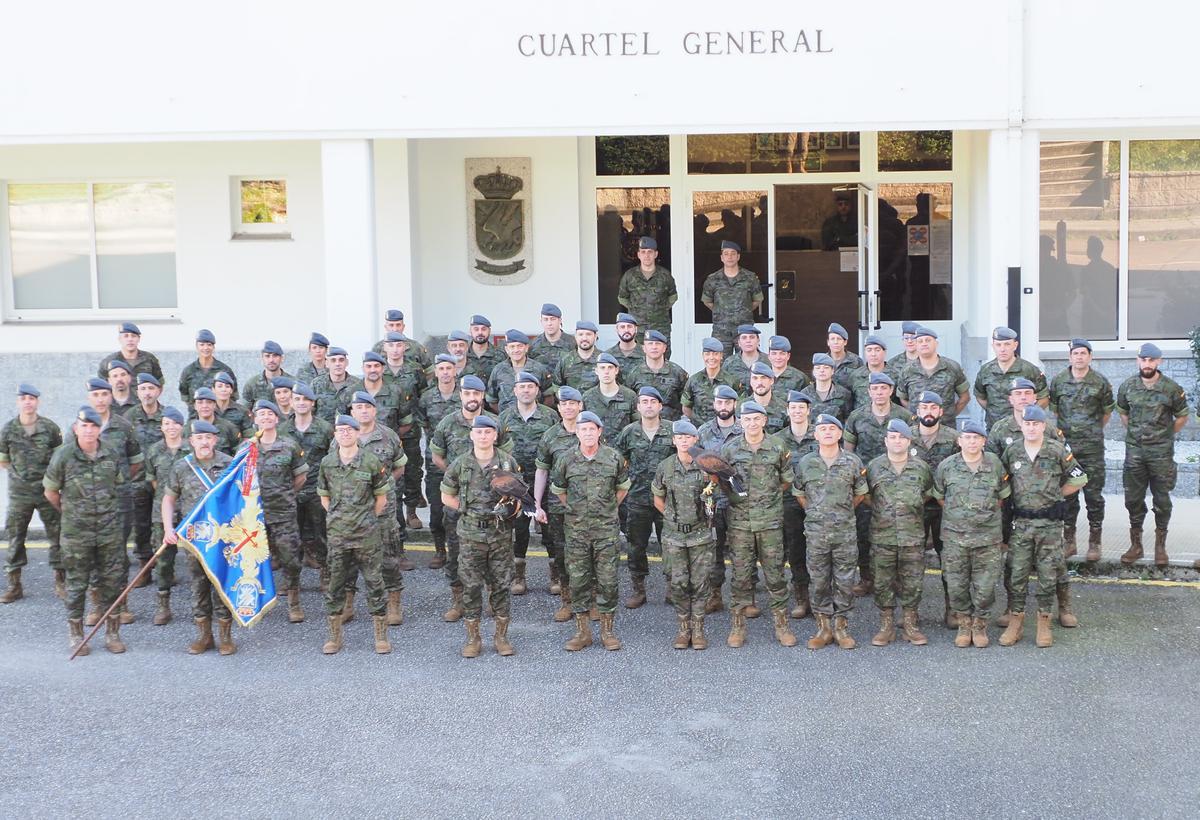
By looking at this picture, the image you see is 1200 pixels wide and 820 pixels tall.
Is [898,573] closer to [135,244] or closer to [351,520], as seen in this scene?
[351,520]

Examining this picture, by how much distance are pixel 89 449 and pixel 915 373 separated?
6740 mm

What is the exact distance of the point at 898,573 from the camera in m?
10.0

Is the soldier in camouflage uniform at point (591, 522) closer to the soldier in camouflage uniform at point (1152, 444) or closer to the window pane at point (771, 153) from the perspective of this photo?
the soldier in camouflage uniform at point (1152, 444)

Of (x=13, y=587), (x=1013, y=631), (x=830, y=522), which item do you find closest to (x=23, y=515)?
(x=13, y=587)

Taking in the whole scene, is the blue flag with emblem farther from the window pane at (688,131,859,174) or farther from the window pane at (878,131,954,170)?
the window pane at (878,131,954,170)

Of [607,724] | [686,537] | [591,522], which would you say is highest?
[591,522]

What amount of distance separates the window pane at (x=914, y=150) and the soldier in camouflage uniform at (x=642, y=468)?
6771mm

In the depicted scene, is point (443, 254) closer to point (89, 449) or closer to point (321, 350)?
point (321, 350)

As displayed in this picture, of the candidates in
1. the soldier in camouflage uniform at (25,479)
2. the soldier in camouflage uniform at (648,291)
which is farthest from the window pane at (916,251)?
the soldier in camouflage uniform at (25,479)

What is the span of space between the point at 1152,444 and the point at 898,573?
3.03m

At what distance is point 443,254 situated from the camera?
648 inches

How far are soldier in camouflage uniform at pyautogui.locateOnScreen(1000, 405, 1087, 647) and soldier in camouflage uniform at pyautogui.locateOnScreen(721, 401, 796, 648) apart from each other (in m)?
1.61

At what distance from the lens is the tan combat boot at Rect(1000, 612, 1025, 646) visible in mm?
9711

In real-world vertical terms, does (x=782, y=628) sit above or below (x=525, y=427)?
below
